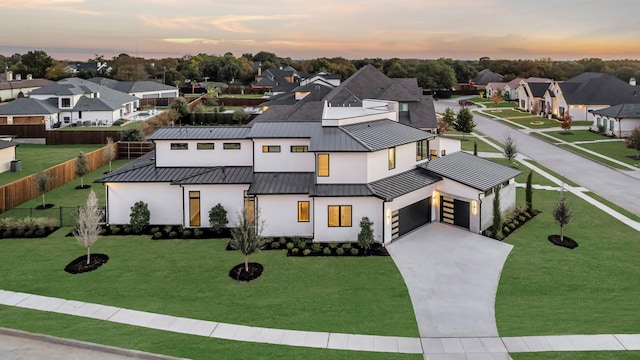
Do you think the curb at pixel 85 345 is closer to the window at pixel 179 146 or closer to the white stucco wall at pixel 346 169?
the white stucco wall at pixel 346 169

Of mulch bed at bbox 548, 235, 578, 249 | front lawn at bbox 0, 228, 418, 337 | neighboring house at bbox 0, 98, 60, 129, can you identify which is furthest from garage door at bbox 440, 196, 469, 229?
neighboring house at bbox 0, 98, 60, 129

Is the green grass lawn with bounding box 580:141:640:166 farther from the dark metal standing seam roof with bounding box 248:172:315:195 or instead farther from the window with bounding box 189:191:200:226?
the window with bounding box 189:191:200:226

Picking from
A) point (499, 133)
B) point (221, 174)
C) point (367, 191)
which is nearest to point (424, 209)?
point (367, 191)

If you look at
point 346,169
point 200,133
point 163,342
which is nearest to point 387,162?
point 346,169

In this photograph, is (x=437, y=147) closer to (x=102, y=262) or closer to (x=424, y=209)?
(x=424, y=209)

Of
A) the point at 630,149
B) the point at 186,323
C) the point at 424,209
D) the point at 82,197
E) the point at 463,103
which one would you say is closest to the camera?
the point at 186,323

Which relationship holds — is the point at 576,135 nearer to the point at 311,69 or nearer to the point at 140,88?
the point at 140,88
